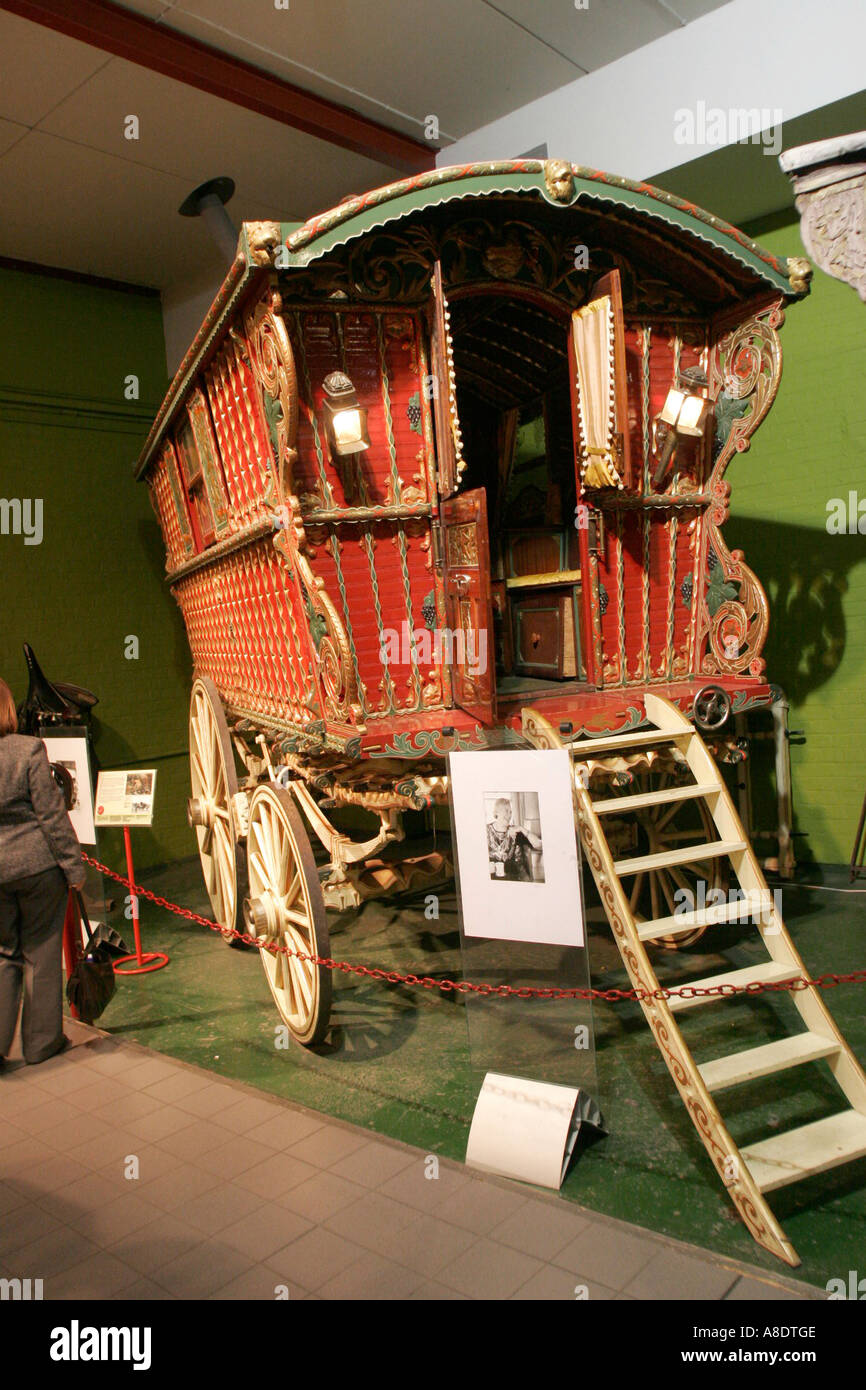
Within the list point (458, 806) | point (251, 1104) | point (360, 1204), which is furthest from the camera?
point (251, 1104)

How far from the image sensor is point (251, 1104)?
145 inches

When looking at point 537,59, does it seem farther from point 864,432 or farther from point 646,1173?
point 646,1173

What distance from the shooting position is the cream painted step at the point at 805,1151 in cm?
270

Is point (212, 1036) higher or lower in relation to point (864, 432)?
lower

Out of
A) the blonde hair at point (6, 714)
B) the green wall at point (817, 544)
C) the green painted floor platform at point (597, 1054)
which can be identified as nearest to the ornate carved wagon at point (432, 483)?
the green painted floor platform at point (597, 1054)

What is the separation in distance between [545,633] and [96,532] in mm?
3935

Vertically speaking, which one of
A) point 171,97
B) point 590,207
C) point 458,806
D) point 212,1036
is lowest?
point 212,1036

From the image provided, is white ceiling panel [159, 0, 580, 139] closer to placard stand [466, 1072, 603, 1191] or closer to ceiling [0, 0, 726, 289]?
ceiling [0, 0, 726, 289]

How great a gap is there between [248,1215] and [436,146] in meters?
6.12

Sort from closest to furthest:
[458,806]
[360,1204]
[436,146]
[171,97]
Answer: [360,1204]
[458,806]
[171,97]
[436,146]

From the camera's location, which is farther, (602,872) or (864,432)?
(864,432)

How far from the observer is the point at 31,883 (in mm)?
3988

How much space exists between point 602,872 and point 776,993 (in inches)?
62.8

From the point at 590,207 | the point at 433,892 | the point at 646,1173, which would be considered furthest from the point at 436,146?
the point at 646,1173
